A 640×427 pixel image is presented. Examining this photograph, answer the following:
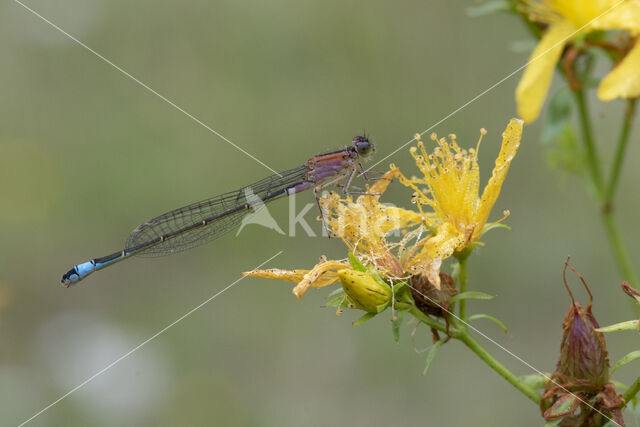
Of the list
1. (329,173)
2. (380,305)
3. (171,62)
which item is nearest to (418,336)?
(329,173)

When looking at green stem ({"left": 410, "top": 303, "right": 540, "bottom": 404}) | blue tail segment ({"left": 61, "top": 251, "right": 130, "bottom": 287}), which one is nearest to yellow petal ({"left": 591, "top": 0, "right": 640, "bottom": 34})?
green stem ({"left": 410, "top": 303, "right": 540, "bottom": 404})

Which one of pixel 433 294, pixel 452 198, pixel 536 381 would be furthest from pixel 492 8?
pixel 536 381

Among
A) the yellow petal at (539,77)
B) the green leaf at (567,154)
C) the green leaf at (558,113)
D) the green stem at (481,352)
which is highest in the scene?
the yellow petal at (539,77)

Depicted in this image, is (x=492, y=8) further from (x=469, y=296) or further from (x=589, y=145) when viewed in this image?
(x=469, y=296)

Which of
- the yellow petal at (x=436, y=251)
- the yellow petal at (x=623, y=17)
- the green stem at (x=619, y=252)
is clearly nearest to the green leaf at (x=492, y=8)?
the yellow petal at (x=623, y=17)

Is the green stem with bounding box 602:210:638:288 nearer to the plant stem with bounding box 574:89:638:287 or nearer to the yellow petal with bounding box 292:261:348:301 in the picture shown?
the plant stem with bounding box 574:89:638:287

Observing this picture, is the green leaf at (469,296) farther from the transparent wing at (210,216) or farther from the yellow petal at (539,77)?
the transparent wing at (210,216)
